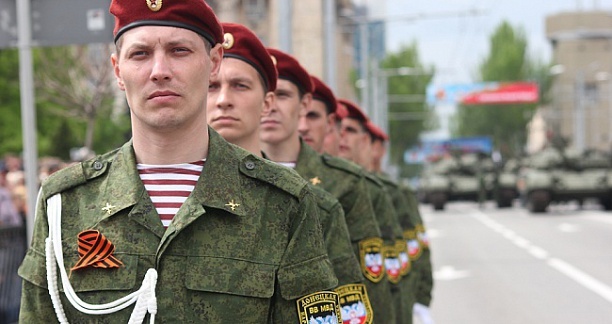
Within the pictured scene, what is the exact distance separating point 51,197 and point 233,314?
51 centimetres

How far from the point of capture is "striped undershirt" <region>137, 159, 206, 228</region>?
Result: 2730mm

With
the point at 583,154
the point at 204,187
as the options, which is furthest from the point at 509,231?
the point at 204,187

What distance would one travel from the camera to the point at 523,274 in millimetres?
15961

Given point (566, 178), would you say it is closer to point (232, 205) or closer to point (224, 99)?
point (224, 99)

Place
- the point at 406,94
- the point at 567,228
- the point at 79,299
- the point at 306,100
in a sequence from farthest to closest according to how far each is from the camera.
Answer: the point at 406,94 → the point at 567,228 → the point at 306,100 → the point at 79,299

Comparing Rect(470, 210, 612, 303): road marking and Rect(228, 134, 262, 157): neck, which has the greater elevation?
Rect(228, 134, 262, 157): neck

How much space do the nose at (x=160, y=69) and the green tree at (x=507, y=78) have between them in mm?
90602

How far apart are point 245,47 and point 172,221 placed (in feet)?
5.40

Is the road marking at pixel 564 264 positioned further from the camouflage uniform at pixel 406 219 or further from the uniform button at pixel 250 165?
the uniform button at pixel 250 165

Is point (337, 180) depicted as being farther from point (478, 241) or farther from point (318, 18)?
point (318, 18)

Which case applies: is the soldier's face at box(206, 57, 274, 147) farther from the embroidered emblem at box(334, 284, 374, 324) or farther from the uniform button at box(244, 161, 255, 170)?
the uniform button at box(244, 161, 255, 170)

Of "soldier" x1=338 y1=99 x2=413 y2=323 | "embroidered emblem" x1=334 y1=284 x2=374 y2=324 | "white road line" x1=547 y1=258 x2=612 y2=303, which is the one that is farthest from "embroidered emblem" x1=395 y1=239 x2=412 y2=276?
"white road line" x1=547 y1=258 x2=612 y2=303

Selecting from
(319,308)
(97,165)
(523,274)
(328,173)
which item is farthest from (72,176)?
(523,274)

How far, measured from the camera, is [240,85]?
4.23 meters
